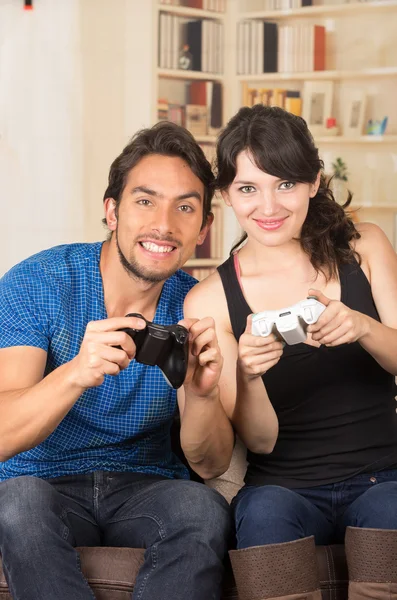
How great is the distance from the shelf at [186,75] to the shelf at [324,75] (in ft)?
0.46

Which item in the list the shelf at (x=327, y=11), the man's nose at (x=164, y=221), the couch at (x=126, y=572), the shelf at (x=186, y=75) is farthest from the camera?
the shelf at (x=186, y=75)

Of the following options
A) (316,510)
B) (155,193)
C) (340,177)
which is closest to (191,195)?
(155,193)

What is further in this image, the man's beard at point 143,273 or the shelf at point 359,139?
the shelf at point 359,139

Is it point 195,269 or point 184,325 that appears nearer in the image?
point 184,325

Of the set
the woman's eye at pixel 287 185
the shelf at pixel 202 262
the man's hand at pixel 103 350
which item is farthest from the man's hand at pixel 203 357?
the shelf at pixel 202 262

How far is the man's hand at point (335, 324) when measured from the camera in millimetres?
1506

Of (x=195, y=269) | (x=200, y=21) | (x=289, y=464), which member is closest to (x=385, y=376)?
(x=289, y=464)

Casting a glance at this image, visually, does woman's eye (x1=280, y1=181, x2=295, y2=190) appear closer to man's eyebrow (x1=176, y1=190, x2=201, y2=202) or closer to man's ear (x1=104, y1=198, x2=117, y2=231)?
man's eyebrow (x1=176, y1=190, x2=201, y2=202)

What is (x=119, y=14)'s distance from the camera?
4730 mm

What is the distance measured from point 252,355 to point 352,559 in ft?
1.30

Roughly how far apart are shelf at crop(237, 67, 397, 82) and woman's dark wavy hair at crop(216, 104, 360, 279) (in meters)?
3.09

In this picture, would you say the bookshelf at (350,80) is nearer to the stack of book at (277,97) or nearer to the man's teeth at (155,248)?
the stack of book at (277,97)

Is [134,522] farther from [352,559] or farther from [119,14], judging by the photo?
[119,14]

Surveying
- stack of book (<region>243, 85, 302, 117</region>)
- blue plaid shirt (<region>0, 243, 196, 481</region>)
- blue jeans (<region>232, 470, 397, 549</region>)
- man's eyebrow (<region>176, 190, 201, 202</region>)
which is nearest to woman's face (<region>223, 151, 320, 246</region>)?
man's eyebrow (<region>176, 190, 201, 202</region>)
